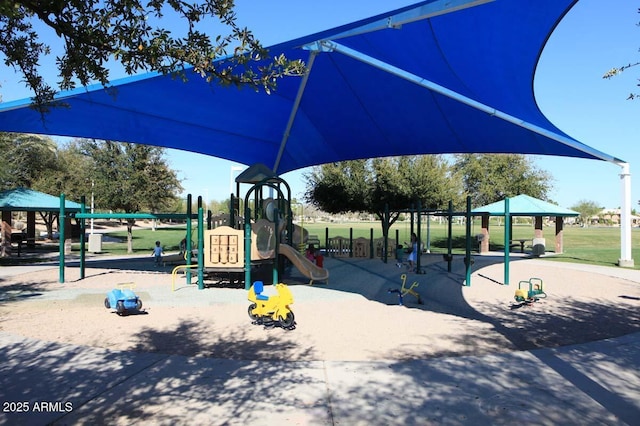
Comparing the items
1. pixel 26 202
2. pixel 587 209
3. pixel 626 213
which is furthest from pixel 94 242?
pixel 587 209

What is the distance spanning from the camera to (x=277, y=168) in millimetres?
23125

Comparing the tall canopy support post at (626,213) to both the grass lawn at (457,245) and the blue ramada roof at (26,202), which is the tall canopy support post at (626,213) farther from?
the blue ramada roof at (26,202)

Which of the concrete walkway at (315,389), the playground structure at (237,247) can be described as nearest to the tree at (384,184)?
the playground structure at (237,247)

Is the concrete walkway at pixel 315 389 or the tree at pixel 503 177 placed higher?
the tree at pixel 503 177

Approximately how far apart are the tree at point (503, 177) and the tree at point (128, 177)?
74.3 feet

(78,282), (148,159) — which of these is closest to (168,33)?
(78,282)

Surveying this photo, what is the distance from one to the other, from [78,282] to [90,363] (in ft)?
29.1

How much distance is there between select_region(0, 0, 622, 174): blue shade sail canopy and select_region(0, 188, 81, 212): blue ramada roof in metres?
8.38

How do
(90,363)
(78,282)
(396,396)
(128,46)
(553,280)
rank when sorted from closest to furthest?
(128,46) → (396,396) → (90,363) → (78,282) → (553,280)

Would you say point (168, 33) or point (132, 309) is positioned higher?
point (168, 33)

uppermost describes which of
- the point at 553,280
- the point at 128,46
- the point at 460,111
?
the point at 460,111

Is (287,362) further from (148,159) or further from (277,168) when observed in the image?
(148,159)

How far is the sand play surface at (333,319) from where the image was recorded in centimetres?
680

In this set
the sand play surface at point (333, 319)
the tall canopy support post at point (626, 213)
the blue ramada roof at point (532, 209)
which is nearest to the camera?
the sand play surface at point (333, 319)
